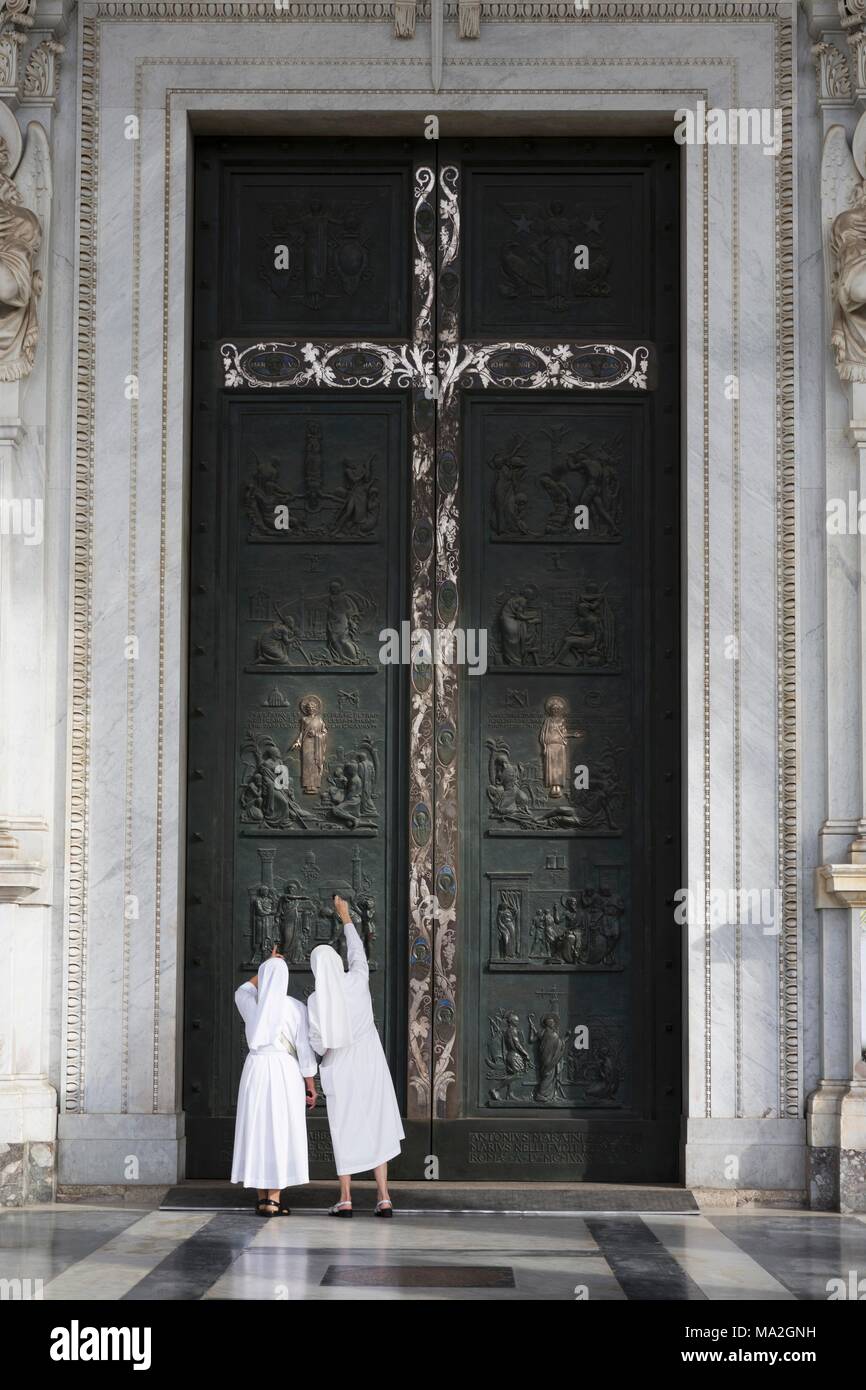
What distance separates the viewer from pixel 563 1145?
1228 centimetres

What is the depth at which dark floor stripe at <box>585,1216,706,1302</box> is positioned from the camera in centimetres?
852

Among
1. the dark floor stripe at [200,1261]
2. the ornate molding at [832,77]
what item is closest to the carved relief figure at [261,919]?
the dark floor stripe at [200,1261]

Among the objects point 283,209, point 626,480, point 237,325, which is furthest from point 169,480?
point 626,480

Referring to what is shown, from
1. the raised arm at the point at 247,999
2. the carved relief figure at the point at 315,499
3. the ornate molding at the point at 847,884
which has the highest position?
the carved relief figure at the point at 315,499

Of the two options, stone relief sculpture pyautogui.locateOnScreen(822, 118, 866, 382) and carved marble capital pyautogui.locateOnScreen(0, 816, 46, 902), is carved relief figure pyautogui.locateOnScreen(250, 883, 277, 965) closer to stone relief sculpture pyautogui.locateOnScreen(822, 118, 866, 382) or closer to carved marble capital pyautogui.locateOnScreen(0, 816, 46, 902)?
carved marble capital pyautogui.locateOnScreen(0, 816, 46, 902)

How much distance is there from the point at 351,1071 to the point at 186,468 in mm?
3954

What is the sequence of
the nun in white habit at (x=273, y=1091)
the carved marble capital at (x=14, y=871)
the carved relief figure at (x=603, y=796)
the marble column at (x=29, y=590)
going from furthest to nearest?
the carved relief figure at (x=603, y=796)
the marble column at (x=29, y=590)
the carved marble capital at (x=14, y=871)
the nun in white habit at (x=273, y=1091)

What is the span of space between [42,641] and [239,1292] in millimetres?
5019

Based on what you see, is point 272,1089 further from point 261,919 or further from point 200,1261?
point 200,1261

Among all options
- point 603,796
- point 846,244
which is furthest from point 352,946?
point 846,244

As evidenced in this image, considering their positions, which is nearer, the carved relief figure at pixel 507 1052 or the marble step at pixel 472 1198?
the marble step at pixel 472 1198

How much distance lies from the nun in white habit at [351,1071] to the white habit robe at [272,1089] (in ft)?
0.45

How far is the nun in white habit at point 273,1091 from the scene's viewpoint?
11.1m

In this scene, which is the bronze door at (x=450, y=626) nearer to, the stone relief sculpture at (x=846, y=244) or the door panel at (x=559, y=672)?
the door panel at (x=559, y=672)
